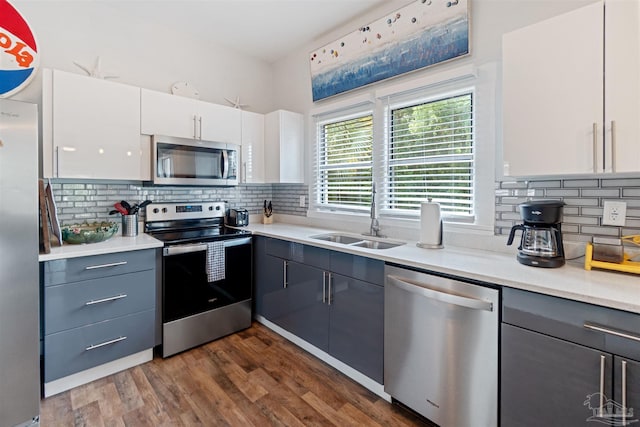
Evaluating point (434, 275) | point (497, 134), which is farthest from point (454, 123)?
point (434, 275)

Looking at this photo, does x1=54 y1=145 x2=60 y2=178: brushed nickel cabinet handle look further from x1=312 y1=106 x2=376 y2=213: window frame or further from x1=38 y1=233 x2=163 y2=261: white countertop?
x1=312 y1=106 x2=376 y2=213: window frame

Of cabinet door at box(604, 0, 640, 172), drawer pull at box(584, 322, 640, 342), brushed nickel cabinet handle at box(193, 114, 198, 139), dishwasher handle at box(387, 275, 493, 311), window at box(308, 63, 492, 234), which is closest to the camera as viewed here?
drawer pull at box(584, 322, 640, 342)

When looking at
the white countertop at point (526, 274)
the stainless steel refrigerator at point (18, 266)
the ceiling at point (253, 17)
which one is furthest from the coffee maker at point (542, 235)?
the stainless steel refrigerator at point (18, 266)

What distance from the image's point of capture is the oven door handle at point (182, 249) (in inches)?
88.9

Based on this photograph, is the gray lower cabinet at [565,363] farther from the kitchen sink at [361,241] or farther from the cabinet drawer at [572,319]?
the kitchen sink at [361,241]

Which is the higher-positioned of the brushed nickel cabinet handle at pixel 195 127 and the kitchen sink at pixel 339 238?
the brushed nickel cabinet handle at pixel 195 127

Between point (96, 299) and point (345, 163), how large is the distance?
2.20 meters

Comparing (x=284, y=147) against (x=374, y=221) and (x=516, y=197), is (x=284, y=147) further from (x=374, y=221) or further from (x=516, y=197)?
(x=516, y=197)

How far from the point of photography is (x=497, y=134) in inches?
74.9

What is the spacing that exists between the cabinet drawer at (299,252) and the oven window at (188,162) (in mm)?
846

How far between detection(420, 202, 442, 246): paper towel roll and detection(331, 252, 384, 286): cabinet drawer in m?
0.44

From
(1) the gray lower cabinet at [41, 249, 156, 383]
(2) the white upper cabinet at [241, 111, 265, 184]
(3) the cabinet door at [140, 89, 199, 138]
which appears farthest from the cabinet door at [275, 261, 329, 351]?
(3) the cabinet door at [140, 89, 199, 138]

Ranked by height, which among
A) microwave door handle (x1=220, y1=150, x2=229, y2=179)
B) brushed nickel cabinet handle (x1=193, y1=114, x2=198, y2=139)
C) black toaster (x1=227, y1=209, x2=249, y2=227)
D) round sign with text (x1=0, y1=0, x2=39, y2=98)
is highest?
round sign with text (x1=0, y1=0, x2=39, y2=98)

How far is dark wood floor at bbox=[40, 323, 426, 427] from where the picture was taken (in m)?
1.71
